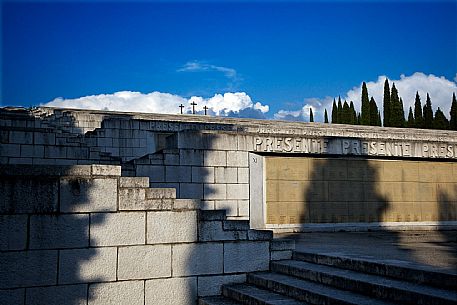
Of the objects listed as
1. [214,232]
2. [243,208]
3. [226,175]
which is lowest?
[214,232]

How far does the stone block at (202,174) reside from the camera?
39.3ft

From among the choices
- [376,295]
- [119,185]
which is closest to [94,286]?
[119,185]

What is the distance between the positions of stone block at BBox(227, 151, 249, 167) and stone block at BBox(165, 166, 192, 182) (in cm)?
108

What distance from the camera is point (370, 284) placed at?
5.98 m

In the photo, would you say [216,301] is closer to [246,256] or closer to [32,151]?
[246,256]

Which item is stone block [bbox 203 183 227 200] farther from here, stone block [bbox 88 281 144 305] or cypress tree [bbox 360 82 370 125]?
cypress tree [bbox 360 82 370 125]

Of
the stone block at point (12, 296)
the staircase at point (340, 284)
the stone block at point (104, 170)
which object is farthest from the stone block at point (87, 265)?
the staircase at point (340, 284)

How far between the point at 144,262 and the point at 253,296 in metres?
1.69

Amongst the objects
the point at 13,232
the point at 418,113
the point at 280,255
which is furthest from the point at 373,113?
the point at 13,232

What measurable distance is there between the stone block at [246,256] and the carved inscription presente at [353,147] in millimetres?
4848

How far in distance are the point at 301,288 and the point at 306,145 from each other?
6933 millimetres

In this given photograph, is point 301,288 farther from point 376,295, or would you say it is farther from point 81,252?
point 81,252

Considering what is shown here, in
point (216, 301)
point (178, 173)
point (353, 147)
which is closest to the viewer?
point (216, 301)

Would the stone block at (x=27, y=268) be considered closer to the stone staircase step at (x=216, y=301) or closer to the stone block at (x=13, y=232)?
the stone block at (x=13, y=232)
